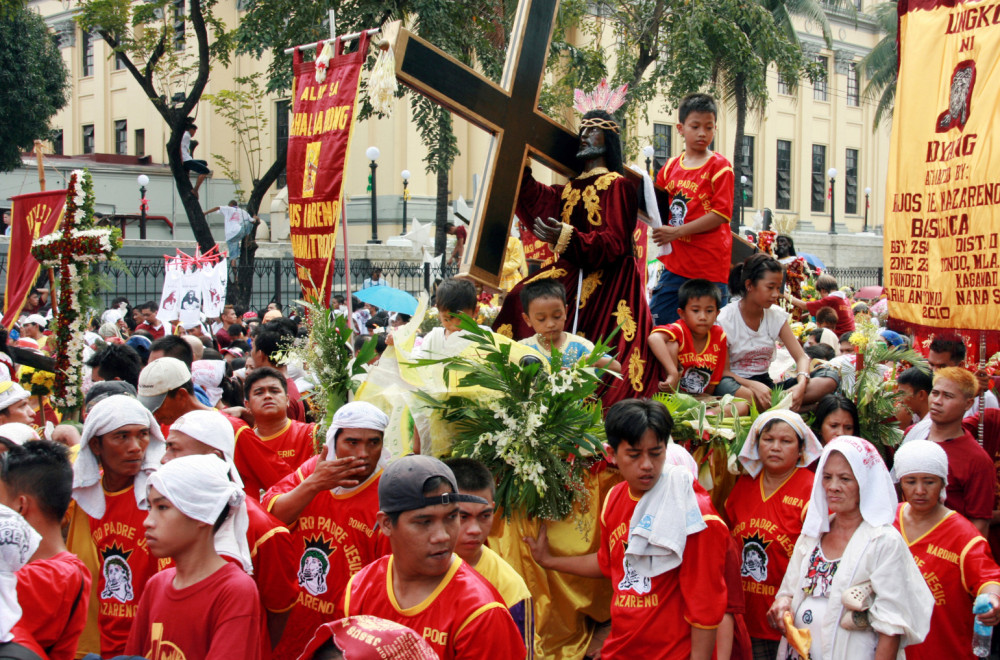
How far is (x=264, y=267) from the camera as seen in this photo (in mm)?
22750

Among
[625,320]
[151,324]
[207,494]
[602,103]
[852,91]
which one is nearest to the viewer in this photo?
[207,494]

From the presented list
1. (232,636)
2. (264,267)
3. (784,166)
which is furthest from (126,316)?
(784,166)

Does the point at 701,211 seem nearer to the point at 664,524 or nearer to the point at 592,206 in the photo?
the point at 592,206

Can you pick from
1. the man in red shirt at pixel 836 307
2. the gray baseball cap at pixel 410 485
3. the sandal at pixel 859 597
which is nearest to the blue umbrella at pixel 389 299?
the man in red shirt at pixel 836 307

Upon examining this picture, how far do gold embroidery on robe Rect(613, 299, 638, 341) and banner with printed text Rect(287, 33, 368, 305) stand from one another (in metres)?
1.90

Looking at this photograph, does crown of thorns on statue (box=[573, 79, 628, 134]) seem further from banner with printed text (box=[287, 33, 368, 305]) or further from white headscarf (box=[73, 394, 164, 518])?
white headscarf (box=[73, 394, 164, 518])

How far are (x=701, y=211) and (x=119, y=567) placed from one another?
14.1 feet

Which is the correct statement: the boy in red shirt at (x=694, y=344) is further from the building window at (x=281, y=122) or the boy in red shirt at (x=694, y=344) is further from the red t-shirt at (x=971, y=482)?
the building window at (x=281, y=122)

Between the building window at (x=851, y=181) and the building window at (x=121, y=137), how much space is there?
1250 inches

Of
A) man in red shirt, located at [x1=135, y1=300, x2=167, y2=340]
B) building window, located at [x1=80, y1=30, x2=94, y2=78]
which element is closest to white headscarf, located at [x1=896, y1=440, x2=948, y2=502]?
man in red shirt, located at [x1=135, y1=300, x2=167, y2=340]

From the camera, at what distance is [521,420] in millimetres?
4543

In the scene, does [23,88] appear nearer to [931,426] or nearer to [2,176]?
[2,176]

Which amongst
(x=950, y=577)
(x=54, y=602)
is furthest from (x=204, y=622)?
(x=950, y=577)

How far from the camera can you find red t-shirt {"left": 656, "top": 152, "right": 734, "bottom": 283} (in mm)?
6779
